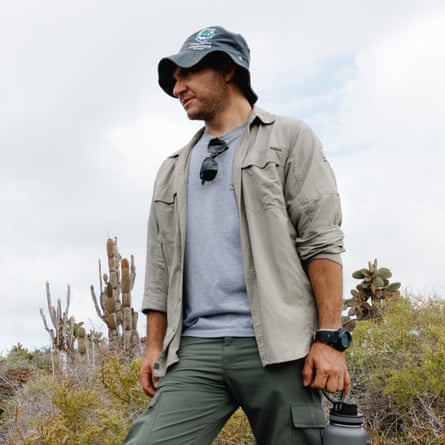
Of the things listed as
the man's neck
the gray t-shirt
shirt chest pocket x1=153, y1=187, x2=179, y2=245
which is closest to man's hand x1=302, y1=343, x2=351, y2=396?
the gray t-shirt

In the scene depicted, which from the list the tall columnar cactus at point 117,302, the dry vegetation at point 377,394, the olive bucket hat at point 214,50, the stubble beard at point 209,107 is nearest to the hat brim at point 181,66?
the olive bucket hat at point 214,50

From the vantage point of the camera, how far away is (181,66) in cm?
258

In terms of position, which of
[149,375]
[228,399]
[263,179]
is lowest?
[228,399]

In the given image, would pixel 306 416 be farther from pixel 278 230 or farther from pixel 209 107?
pixel 209 107

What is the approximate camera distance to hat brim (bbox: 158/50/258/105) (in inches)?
102

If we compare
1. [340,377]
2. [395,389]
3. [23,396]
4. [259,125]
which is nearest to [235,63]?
[259,125]

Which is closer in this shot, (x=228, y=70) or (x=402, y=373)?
(x=228, y=70)

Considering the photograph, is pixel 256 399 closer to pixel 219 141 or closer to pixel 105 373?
pixel 219 141

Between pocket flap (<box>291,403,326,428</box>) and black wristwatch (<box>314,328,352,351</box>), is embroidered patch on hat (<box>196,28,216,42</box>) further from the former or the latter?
pocket flap (<box>291,403,326,428</box>)

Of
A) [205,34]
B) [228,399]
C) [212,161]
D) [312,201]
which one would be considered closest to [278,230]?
[312,201]

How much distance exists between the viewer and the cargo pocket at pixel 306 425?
7.43 feet

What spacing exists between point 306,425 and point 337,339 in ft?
1.07

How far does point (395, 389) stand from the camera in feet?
18.4

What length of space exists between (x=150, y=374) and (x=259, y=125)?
1.14m
